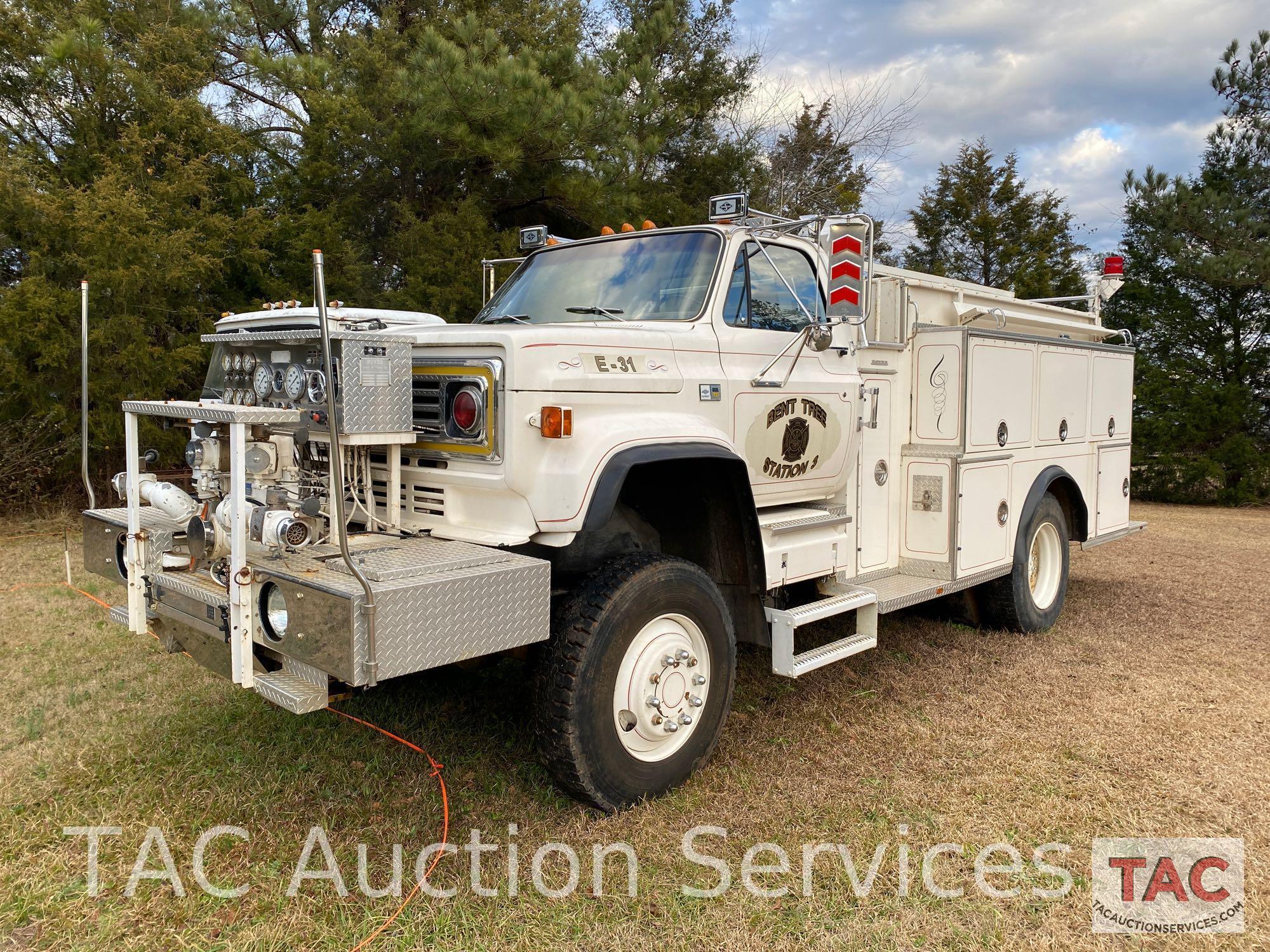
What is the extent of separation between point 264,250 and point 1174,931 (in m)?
11.0

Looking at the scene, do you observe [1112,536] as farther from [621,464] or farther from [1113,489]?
[621,464]

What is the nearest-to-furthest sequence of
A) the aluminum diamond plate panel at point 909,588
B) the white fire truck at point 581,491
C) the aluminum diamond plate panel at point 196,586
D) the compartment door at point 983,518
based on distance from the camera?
the white fire truck at point 581,491 < the aluminum diamond plate panel at point 196,586 < the aluminum diamond plate panel at point 909,588 < the compartment door at point 983,518

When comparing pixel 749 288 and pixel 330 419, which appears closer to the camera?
pixel 330 419

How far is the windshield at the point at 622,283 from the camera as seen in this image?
424 cm

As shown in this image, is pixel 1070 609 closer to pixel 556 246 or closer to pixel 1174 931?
pixel 1174 931

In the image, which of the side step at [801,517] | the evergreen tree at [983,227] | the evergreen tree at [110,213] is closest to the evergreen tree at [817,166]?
the evergreen tree at [983,227]

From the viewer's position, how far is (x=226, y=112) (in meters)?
13.8

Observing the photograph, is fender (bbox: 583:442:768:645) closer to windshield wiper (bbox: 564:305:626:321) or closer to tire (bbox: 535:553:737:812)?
tire (bbox: 535:553:737:812)

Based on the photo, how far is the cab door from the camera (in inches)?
166

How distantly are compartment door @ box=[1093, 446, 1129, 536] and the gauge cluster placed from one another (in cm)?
605

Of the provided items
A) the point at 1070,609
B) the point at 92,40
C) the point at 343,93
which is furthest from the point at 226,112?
the point at 1070,609

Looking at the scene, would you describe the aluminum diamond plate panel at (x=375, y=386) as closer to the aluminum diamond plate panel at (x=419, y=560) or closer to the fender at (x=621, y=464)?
the aluminum diamond plate panel at (x=419, y=560)

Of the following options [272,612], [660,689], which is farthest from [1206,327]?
[272,612]

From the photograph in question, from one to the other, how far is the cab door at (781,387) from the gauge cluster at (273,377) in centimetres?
174
